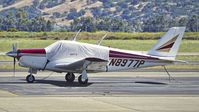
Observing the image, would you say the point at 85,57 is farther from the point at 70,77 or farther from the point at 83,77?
the point at 70,77

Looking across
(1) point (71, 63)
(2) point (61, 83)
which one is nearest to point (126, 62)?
(1) point (71, 63)

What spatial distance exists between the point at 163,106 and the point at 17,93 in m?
7.32

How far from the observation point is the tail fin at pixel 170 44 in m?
34.8

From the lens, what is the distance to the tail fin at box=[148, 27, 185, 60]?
3481 centimetres

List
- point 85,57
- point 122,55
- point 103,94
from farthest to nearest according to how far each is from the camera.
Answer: point 122,55 → point 85,57 → point 103,94

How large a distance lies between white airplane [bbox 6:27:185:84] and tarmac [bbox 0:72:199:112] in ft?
2.63

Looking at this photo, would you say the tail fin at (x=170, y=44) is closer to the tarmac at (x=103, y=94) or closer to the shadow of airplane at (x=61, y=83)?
the tarmac at (x=103, y=94)

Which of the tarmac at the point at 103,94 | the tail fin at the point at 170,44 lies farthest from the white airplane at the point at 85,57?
the tarmac at the point at 103,94

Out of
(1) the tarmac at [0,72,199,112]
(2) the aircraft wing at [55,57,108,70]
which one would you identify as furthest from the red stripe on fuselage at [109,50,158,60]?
(2) the aircraft wing at [55,57,108,70]

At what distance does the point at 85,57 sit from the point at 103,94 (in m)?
6.92

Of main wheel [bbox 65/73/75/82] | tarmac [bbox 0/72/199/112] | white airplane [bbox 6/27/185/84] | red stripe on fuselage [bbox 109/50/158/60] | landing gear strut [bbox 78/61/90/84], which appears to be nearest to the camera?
tarmac [bbox 0/72/199/112]

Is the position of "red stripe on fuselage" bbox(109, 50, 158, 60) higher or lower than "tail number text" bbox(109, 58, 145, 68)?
higher

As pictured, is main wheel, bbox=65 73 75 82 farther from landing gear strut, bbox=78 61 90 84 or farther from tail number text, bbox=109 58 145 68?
tail number text, bbox=109 58 145 68

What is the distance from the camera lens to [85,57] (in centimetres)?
3425
